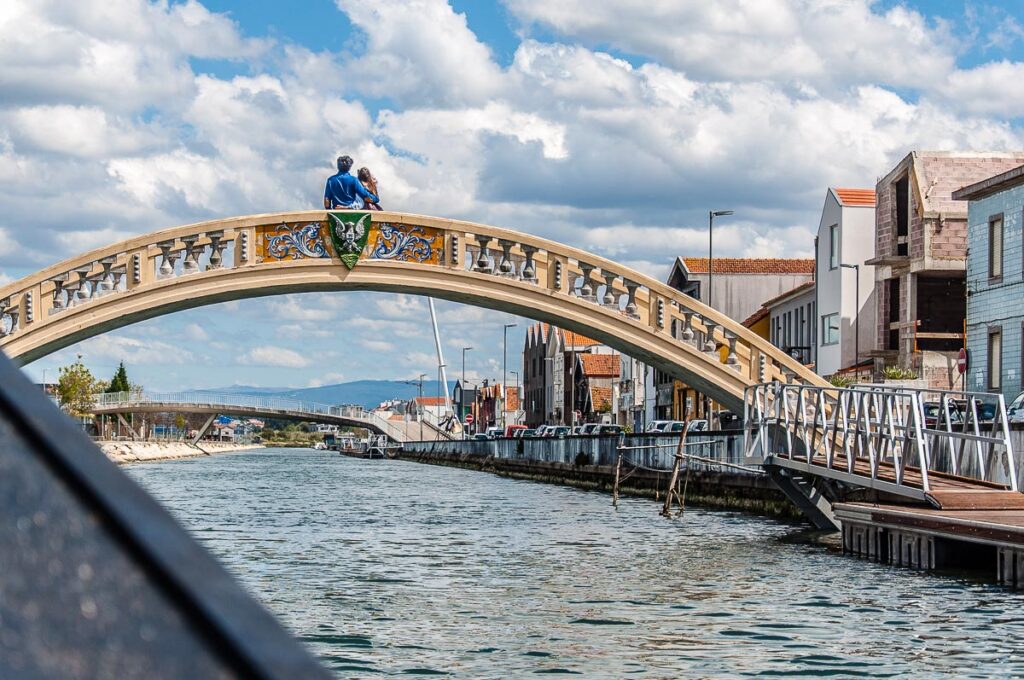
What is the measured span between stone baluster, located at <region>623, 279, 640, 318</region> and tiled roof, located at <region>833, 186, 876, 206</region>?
24.2m

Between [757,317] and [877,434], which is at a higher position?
[757,317]

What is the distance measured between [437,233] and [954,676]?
50.5 feet

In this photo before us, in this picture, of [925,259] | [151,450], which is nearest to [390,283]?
[925,259]

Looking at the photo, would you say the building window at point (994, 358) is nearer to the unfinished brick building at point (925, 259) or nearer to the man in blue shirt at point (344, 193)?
the unfinished brick building at point (925, 259)

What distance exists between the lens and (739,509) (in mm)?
31391

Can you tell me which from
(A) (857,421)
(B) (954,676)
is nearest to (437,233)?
(A) (857,421)

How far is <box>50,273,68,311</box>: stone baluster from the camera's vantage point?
23.6 metres

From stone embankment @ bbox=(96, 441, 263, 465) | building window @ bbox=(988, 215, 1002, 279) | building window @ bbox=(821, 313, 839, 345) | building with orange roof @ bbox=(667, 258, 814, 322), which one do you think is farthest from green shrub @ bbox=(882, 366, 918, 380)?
A: stone embankment @ bbox=(96, 441, 263, 465)

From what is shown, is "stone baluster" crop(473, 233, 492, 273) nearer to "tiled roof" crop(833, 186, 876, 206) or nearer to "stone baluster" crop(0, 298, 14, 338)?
"stone baluster" crop(0, 298, 14, 338)

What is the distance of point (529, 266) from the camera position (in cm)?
2459

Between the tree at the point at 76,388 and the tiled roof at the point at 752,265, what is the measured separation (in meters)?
44.9

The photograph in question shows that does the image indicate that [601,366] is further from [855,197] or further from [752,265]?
[855,197]

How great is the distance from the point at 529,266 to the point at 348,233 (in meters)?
3.00

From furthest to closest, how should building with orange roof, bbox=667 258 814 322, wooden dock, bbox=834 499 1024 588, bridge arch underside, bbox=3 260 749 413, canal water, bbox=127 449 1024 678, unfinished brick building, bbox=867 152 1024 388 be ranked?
building with orange roof, bbox=667 258 814 322 → unfinished brick building, bbox=867 152 1024 388 → bridge arch underside, bbox=3 260 749 413 → wooden dock, bbox=834 499 1024 588 → canal water, bbox=127 449 1024 678
